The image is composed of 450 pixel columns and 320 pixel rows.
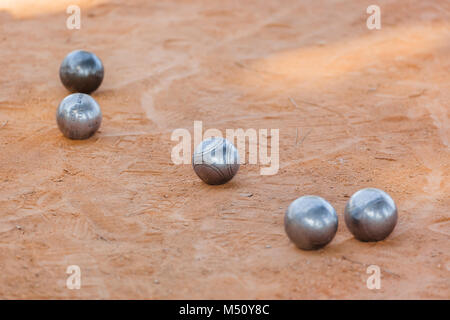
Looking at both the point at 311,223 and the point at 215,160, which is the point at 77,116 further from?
the point at 311,223

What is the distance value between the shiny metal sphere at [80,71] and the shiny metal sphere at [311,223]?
472 centimetres

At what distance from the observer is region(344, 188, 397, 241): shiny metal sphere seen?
17.4 feet

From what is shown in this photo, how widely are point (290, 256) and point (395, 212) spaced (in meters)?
1.07

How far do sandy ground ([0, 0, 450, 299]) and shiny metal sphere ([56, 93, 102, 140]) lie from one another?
0.68 ft

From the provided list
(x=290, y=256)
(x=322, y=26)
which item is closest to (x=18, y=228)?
(x=290, y=256)

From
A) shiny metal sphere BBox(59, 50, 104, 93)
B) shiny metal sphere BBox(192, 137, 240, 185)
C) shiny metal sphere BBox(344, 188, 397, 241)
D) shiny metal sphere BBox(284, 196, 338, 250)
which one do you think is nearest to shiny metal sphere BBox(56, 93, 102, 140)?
shiny metal sphere BBox(59, 50, 104, 93)

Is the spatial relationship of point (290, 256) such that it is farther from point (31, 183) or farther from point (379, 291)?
point (31, 183)

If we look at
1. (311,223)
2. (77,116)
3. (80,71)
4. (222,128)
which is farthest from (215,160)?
(80,71)

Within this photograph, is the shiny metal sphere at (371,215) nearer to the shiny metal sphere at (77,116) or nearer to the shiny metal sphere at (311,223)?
the shiny metal sphere at (311,223)

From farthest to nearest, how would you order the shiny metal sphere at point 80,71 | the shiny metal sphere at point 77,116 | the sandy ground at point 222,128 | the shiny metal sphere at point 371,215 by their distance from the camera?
the shiny metal sphere at point 80,71
the shiny metal sphere at point 77,116
the shiny metal sphere at point 371,215
the sandy ground at point 222,128

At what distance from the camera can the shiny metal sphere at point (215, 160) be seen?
6352 mm

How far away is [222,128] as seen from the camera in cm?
812

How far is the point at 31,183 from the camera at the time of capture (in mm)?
6719

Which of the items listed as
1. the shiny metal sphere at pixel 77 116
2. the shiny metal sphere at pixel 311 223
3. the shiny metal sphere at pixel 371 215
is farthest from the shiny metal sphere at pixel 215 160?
the shiny metal sphere at pixel 77 116
